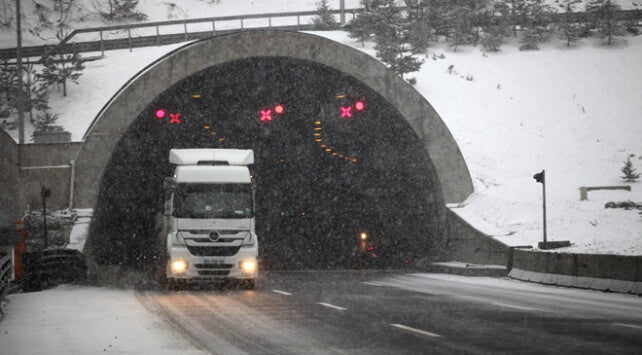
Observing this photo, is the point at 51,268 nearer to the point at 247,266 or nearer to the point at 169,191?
the point at 169,191

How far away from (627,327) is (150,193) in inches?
1315

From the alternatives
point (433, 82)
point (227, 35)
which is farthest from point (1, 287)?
point (433, 82)

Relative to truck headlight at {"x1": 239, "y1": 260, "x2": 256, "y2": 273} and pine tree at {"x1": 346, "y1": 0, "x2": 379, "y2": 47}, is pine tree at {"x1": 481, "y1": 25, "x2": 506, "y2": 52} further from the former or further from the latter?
truck headlight at {"x1": 239, "y1": 260, "x2": 256, "y2": 273}

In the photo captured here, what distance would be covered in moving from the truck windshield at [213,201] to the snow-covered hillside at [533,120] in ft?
32.6

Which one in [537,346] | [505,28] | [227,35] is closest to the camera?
[537,346]

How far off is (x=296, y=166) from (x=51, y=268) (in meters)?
20.9

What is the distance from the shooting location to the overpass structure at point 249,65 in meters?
34.1

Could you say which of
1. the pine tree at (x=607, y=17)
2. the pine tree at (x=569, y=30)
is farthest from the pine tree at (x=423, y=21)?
the pine tree at (x=607, y=17)

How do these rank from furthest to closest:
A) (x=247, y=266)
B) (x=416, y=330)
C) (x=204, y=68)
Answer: (x=204, y=68), (x=247, y=266), (x=416, y=330)

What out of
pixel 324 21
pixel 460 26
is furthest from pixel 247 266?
pixel 324 21

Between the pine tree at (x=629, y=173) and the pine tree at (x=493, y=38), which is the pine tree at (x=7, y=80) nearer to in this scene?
the pine tree at (x=493, y=38)

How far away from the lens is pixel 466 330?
47.2 feet

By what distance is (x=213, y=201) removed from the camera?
2605 cm

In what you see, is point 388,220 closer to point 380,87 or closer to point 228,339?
point 380,87
